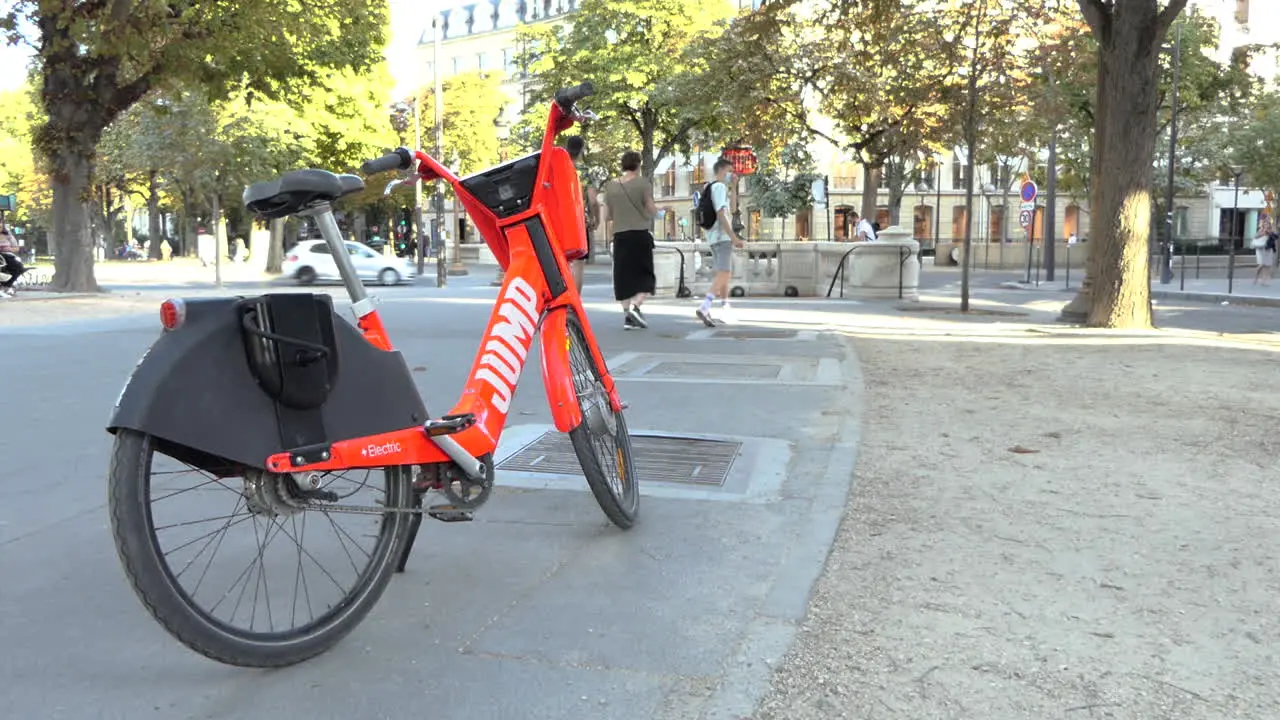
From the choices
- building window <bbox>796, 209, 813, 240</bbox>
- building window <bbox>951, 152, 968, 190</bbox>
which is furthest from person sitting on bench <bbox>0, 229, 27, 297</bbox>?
building window <bbox>951, 152, 968, 190</bbox>

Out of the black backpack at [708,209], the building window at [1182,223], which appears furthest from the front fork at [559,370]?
the building window at [1182,223]

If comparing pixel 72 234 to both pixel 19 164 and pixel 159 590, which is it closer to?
pixel 159 590

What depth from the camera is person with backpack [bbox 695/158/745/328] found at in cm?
1276

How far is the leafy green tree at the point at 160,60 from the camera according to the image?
16.9 metres

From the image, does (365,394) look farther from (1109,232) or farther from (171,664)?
(1109,232)

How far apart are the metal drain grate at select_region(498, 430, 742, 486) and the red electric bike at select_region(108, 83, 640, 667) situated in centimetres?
95

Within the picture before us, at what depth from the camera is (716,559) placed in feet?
12.2

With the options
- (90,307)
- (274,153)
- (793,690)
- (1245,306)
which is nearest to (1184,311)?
(1245,306)

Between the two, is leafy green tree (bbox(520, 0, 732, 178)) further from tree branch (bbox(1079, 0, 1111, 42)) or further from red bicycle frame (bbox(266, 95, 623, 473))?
red bicycle frame (bbox(266, 95, 623, 473))

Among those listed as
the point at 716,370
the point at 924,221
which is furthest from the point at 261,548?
the point at 924,221

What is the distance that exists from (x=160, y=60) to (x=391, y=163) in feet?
57.0

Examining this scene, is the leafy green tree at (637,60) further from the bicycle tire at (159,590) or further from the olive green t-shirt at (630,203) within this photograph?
the bicycle tire at (159,590)

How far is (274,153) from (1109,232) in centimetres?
2618

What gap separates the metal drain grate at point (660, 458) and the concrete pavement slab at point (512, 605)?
0.09 metres
